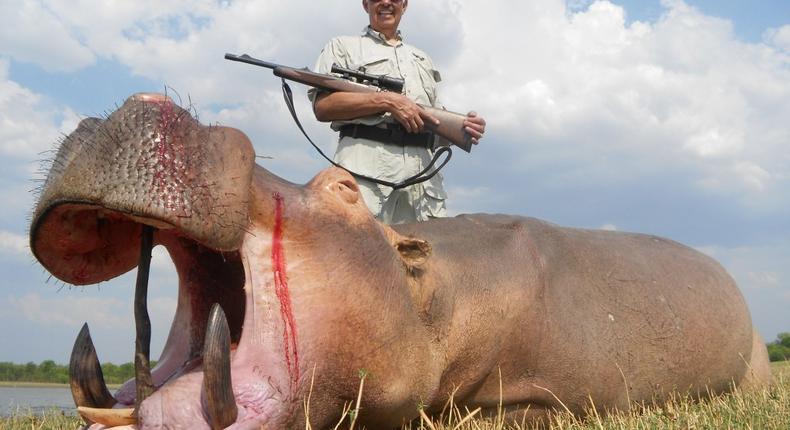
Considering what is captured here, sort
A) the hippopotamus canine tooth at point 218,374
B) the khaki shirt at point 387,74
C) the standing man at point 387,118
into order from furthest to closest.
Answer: the khaki shirt at point 387,74 → the standing man at point 387,118 → the hippopotamus canine tooth at point 218,374

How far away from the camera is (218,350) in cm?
233

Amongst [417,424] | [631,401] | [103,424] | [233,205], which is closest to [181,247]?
[233,205]

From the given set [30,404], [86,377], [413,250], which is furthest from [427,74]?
[30,404]

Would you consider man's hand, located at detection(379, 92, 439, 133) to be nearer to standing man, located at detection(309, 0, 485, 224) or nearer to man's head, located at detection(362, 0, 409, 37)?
standing man, located at detection(309, 0, 485, 224)

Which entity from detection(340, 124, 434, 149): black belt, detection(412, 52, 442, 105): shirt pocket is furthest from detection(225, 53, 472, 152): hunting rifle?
detection(412, 52, 442, 105): shirt pocket

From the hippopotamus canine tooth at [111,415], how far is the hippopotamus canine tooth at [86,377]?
147 mm

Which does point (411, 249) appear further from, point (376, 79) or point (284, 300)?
point (376, 79)

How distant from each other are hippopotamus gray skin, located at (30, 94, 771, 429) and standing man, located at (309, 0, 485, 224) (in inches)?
39.8

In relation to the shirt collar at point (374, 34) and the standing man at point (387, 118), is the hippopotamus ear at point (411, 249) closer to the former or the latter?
the standing man at point (387, 118)

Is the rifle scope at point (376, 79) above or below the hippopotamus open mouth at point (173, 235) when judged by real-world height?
above

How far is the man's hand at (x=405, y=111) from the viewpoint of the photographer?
496cm

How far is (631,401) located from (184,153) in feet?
9.20

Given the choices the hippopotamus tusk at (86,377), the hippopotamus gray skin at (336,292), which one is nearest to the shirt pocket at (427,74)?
the hippopotamus gray skin at (336,292)

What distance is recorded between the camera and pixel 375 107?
497 centimetres
